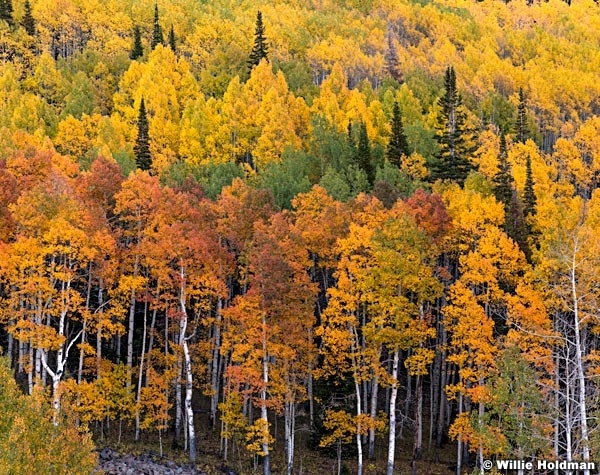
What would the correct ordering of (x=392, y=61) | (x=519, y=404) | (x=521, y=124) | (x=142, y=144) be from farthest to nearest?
(x=392, y=61) → (x=521, y=124) → (x=142, y=144) → (x=519, y=404)

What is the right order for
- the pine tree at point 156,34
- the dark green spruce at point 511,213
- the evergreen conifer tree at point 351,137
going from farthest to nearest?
the pine tree at point 156,34
the evergreen conifer tree at point 351,137
the dark green spruce at point 511,213

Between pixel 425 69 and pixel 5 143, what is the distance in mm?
67236

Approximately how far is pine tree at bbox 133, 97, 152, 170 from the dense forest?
0.82 feet

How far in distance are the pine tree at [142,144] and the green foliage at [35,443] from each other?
39.9 meters

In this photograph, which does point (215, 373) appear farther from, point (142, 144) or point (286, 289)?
point (142, 144)

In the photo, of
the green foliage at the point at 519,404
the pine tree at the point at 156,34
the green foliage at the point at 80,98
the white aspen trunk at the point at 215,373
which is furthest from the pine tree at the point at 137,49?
the green foliage at the point at 519,404

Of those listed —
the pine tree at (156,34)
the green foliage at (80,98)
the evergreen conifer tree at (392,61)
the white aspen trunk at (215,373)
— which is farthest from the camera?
the evergreen conifer tree at (392,61)

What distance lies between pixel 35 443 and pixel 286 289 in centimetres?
1603

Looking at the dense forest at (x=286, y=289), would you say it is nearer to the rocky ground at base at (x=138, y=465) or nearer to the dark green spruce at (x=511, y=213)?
the dark green spruce at (x=511, y=213)

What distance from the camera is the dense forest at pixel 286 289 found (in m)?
29.8

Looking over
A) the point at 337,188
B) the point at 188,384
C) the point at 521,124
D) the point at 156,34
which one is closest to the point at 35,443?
the point at 188,384

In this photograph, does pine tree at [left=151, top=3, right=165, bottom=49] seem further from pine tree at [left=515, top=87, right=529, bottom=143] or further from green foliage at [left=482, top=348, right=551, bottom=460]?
green foliage at [left=482, top=348, right=551, bottom=460]

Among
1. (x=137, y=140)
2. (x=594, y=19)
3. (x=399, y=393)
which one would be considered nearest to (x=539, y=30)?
(x=594, y=19)

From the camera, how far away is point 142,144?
63.8 m
